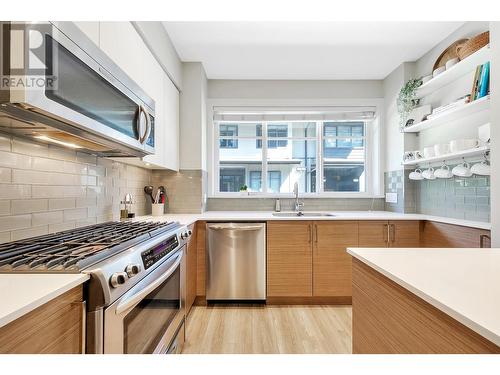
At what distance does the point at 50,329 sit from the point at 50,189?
1.01 metres

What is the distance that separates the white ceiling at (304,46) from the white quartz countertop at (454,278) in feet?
6.99

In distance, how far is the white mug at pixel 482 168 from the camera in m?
2.06

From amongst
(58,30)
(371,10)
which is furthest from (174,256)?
(371,10)

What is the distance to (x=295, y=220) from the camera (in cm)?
276

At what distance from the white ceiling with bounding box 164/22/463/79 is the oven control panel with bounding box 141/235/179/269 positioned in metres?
1.91

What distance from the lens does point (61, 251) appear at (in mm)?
1020

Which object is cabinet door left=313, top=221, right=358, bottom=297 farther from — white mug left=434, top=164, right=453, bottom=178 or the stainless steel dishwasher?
white mug left=434, top=164, right=453, bottom=178

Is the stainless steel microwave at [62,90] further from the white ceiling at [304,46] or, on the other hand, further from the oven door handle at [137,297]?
the white ceiling at [304,46]

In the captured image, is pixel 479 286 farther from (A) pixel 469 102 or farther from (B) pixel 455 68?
(B) pixel 455 68

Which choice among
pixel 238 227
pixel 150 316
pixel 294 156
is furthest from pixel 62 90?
pixel 294 156

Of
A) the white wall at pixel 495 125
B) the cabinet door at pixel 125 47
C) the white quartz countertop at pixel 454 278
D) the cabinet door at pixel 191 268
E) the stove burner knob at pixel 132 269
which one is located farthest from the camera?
the cabinet door at pixel 191 268

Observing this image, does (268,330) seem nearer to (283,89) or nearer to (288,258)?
(288,258)

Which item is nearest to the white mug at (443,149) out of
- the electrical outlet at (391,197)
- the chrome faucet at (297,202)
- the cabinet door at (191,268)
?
the electrical outlet at (391,197)

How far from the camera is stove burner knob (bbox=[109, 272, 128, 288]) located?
90 centimetres
